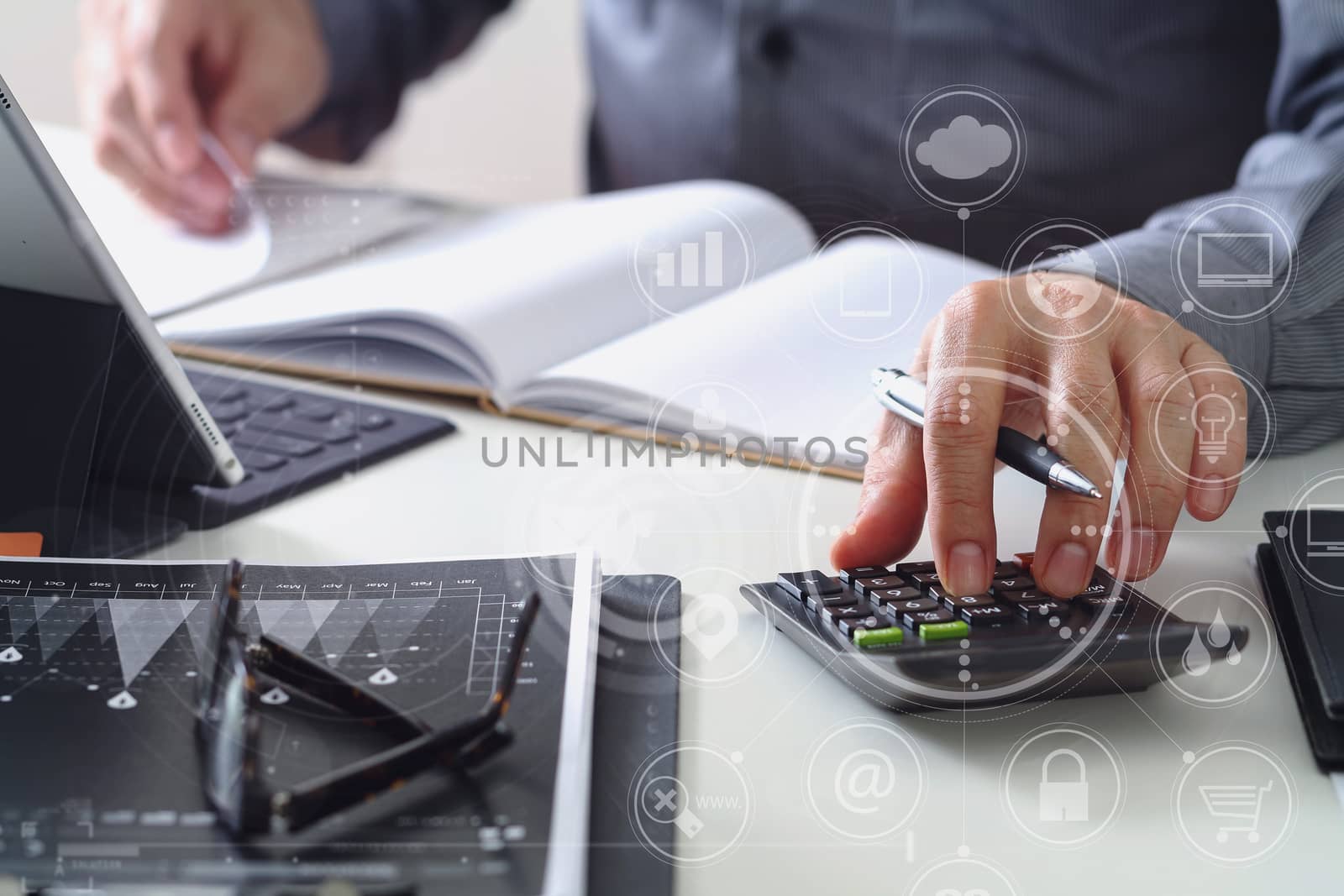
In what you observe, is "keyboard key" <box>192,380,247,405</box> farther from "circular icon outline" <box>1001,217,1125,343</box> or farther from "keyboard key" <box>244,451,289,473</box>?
"circular icon outline" <box>1001,217,1125,343</box>

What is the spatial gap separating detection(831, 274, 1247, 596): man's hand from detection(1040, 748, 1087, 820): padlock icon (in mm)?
56

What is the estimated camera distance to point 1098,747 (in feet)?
0.84

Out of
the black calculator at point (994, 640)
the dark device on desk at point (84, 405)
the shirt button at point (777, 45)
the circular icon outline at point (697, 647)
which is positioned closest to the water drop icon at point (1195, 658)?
the black calculator at point (994, 640)

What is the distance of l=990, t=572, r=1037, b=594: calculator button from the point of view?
0.97 ft

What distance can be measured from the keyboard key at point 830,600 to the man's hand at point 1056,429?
0.02 meters

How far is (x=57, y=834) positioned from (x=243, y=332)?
316 mm

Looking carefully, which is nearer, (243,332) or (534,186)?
(243,332)

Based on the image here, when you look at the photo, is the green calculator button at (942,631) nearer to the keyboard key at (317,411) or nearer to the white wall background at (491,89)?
the keyboard key at (317,411)

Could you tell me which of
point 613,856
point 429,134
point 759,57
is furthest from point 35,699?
point 429,134

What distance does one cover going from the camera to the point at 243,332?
0.49m

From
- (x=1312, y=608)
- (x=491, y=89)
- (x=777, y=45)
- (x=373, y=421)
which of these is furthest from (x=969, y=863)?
(x=491, y=89)

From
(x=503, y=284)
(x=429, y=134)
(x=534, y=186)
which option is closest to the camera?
(x=503, y=284)

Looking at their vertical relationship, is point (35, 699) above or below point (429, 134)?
below

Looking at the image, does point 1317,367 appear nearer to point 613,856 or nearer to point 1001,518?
point 1001,518
